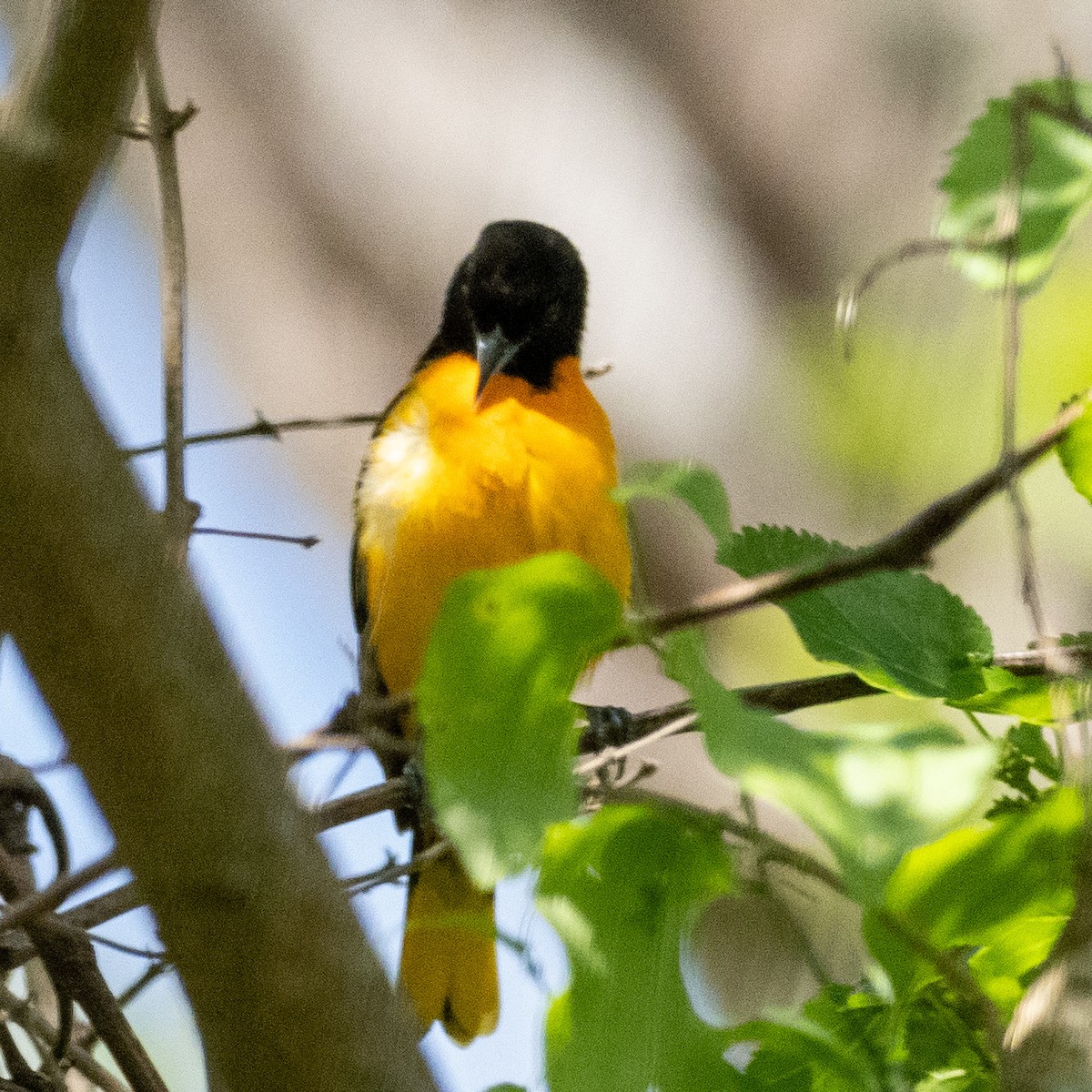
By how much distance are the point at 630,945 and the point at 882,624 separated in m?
0.43

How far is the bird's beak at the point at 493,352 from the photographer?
10.7 ft

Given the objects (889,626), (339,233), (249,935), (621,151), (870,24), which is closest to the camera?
(249,935)

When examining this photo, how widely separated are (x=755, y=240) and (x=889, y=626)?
11.0ft

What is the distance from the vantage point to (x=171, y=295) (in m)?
1.69

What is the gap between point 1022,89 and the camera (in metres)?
1.05

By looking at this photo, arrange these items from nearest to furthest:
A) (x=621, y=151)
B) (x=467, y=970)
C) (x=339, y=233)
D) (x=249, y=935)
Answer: (x=249, y=935) → (x=467, y=970) → (x=621, y=151) → (x=339, y=233)

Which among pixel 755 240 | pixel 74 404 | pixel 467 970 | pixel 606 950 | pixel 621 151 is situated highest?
pixel 621 151

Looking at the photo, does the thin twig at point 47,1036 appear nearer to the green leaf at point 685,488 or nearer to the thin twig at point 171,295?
the thin twig at point 171,295

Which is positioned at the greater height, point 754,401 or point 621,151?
point 621,151

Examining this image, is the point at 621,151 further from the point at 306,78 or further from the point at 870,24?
the point at 306,78

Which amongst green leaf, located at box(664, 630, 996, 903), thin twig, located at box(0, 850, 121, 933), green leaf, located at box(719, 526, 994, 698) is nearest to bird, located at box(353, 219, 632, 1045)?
thin twig, located at box(0, 850, 121, 933)

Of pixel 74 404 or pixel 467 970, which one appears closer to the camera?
pixel 74 404

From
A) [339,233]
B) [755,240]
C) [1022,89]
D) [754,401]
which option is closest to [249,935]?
[1022,89]

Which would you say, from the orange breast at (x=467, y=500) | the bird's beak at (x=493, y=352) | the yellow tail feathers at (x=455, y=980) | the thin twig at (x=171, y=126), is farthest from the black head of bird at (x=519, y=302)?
the thin twig at (x=171, y=126)
